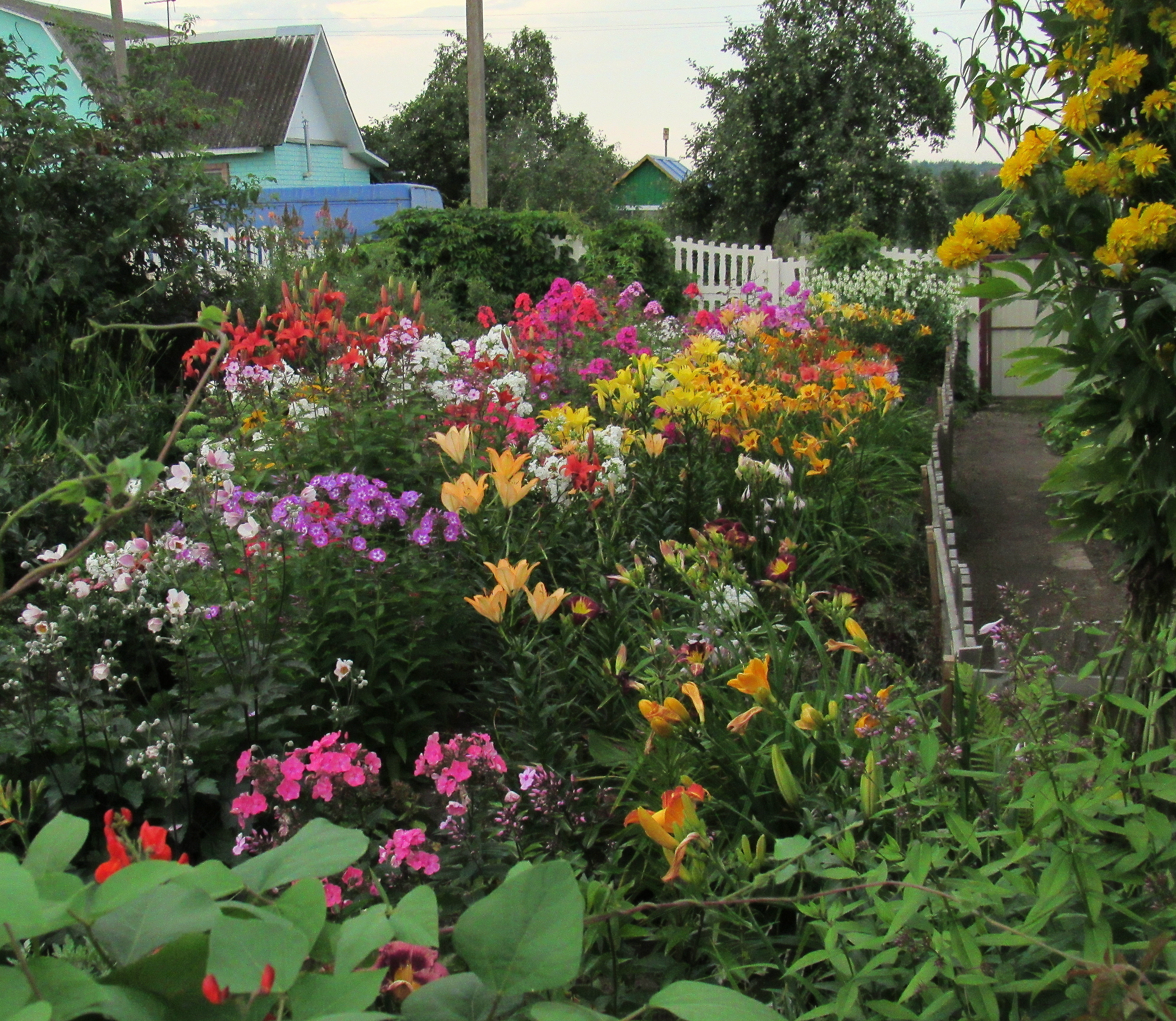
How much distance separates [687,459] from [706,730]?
1.67 m

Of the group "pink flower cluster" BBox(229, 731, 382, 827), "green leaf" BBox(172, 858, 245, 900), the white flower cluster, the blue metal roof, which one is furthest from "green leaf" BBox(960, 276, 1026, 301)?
the blue metal roof

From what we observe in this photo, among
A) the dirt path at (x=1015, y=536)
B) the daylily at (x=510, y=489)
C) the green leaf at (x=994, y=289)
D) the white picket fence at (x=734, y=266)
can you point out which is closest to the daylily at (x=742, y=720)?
the daylily at (x=510, y=489)

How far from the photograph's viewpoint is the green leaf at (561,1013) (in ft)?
2.22

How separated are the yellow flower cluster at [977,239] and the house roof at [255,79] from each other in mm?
27057

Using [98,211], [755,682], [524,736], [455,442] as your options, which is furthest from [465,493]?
[98,211]

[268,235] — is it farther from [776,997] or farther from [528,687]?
[776,997]

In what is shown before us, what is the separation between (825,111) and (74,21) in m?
15.6

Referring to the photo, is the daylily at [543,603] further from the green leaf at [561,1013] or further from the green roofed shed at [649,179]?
the green roofed shed at [649,179]

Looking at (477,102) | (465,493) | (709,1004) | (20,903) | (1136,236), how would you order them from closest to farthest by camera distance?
1. (20,903)
2. (709,1004)
3. (1136,236)
4. (465,493)
5. (477,102)

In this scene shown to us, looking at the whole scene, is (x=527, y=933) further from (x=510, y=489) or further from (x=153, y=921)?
(x=510, y=489)

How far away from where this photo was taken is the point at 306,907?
0.76 metres

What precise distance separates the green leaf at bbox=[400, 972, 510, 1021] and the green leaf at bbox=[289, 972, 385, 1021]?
0.05 m

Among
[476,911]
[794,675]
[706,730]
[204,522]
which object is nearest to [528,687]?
[706,730]

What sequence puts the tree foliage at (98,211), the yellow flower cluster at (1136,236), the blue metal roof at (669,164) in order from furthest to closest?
the blue metal roof at (669,164) < the tree foliage at (98,211) < the yellow flower cluster at (1136,236)
